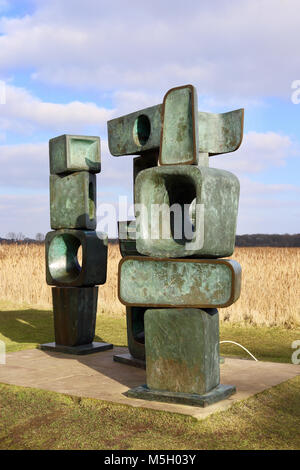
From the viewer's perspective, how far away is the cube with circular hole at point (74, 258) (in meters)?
6.04

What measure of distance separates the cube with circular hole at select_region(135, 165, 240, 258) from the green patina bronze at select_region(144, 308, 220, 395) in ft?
1.49

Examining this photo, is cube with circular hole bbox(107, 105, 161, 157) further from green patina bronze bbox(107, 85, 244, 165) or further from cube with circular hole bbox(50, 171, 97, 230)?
cube with circular hole bbox(50, 171, 97, 230)

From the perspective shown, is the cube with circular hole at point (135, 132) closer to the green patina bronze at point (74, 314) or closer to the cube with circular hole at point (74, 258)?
the cube with circular hole at point (74, 258)

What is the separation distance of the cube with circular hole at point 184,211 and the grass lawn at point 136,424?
116cm

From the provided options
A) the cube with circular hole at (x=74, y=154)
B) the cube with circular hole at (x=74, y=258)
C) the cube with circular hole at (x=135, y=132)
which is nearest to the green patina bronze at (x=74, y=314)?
the cube with circular hole at (x=74, y=258)

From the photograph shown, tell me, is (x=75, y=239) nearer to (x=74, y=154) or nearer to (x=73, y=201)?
(x=73, y=201)

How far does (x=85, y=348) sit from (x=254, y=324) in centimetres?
334

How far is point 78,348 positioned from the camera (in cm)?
605

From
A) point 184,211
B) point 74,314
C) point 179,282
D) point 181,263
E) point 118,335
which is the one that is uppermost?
point 184,211

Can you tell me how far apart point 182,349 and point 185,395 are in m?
0.33

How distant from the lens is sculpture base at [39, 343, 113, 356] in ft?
19.7

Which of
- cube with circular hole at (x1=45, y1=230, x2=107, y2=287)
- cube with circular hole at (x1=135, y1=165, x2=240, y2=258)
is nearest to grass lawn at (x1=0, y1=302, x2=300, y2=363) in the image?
cube with circular hole at (x1=45, y1=230, x2=107, y2=287)

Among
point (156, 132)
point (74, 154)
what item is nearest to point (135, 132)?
point (156, 132)
